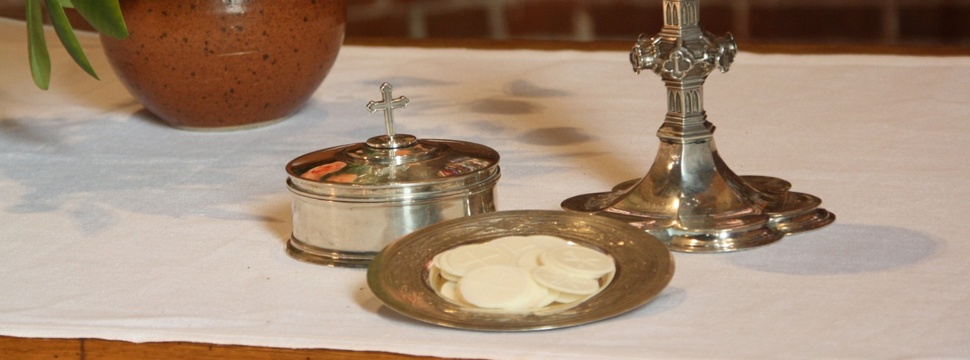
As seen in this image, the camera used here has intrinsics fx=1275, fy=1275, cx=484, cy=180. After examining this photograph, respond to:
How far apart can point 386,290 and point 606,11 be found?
5.50ft

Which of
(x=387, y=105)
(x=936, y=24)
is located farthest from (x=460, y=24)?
(x=387, y=105)

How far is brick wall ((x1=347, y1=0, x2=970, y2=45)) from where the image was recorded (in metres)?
2.08

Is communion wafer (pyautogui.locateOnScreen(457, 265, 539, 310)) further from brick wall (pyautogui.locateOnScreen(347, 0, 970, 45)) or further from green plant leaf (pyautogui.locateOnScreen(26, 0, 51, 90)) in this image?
brick wall (pyautogui.locateOnScreen(347, 0, 970, 45))

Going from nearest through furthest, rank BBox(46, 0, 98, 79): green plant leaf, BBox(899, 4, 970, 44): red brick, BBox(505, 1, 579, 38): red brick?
BBox(46, 0, 98, 79): green plant leaf → BBox(899, 4, 970, 44): red brick → BBox(505, 1, 579, 38): red brick

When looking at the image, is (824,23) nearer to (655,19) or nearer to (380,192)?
(655,19)

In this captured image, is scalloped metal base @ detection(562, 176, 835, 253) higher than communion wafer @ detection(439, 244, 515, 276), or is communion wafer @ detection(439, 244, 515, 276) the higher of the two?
communion wafer @ detection(439, 244, 515, 276)

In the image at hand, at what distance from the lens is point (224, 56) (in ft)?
3.18

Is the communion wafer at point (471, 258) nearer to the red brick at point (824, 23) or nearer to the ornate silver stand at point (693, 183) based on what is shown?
the ornate silver stand at point (693, 183)

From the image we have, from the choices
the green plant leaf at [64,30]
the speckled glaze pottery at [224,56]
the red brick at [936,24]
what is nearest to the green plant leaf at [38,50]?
the green plant leaf at [64,30]

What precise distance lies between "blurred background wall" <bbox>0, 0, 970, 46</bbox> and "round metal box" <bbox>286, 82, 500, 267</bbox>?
1.52 m

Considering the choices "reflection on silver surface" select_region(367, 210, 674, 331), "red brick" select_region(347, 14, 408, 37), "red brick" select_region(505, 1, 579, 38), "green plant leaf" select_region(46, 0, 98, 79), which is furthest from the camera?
"red brick" select_region(347, 14, 408, 37)

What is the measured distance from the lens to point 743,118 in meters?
0.97

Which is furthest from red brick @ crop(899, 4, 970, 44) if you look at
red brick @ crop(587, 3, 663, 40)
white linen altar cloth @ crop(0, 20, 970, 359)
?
white linen altar cloth @ crop(0, 20, 970, 359)

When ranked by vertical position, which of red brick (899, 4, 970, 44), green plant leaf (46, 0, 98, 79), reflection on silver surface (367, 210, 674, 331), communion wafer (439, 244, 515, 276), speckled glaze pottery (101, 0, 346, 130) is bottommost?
red brick (899, 4, 970, 44)
